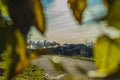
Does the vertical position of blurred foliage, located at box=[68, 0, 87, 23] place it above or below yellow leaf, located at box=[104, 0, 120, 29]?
above

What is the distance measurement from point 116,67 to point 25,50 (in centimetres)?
12

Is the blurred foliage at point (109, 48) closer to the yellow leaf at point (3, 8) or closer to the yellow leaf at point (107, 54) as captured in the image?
the yellow leaf at point (107, 54)

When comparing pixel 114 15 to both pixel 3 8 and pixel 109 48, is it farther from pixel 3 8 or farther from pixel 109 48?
pixel 3 8

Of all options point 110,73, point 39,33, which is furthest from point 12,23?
point 110,73

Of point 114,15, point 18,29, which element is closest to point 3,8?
point 18,29

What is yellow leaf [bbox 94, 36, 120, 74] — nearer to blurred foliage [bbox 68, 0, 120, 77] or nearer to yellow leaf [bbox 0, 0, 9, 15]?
blurred foliage [bbox 68, 0, 120, 77]

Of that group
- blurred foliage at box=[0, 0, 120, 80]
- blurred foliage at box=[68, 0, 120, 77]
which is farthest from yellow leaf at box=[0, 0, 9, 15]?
blurred foliage at box=[68, 0, 120, 77]

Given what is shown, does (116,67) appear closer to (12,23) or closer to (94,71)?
(94,71)

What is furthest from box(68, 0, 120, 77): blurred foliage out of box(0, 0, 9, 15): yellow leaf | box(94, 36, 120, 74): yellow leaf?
box(0, 0, 9, 15): yellow leaf

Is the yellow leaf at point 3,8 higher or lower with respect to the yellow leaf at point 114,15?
higher

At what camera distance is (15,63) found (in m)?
0.43

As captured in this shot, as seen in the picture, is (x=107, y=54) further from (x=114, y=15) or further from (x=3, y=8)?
(x=3, y=8)

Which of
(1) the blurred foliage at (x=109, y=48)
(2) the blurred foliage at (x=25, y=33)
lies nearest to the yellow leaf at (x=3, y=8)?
(2) the blurred foliage at (x=25, y=33)

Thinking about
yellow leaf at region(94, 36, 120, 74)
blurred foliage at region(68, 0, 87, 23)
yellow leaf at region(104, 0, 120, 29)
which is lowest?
yellow leaf at region(94, 36, 120, 74)
